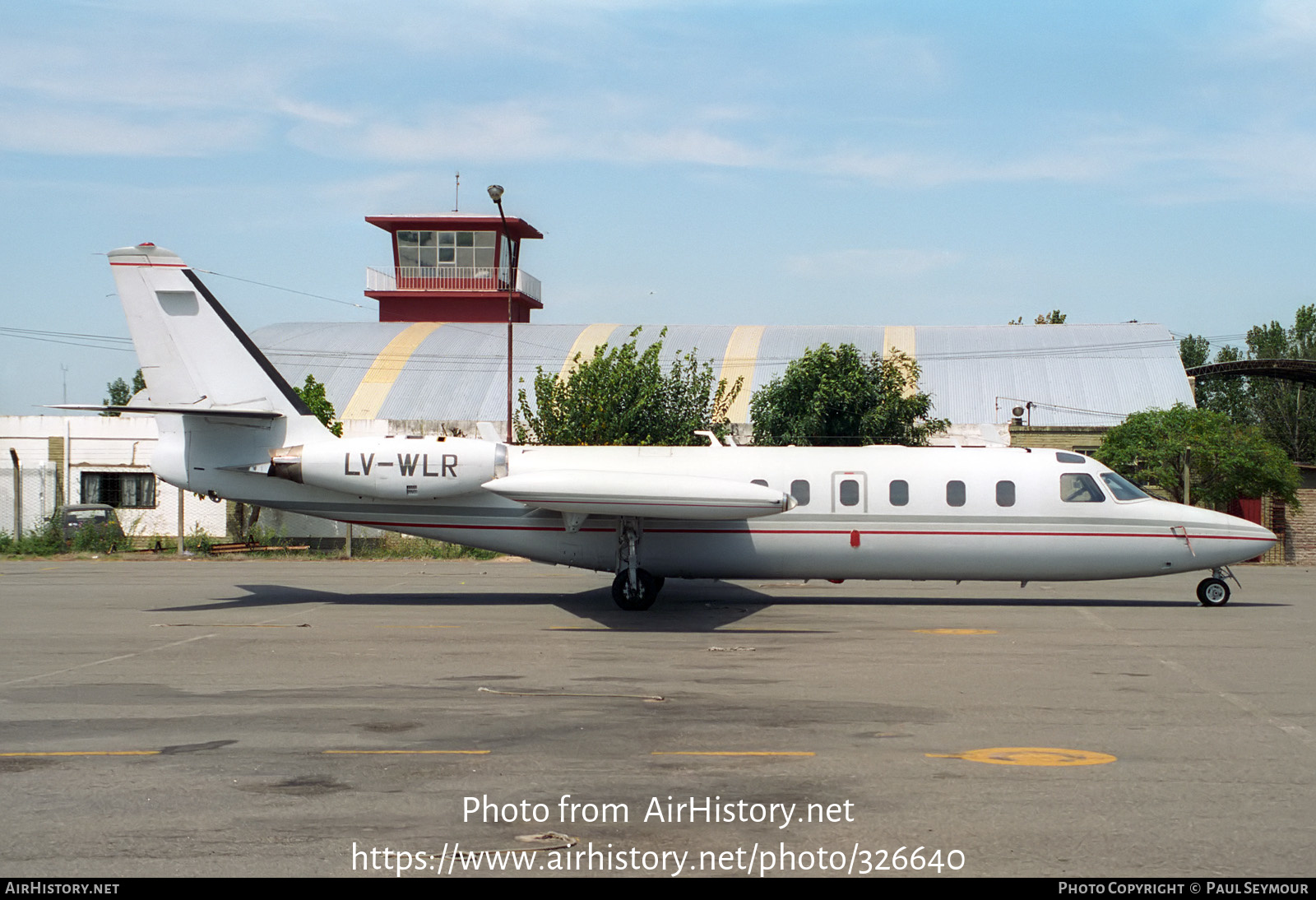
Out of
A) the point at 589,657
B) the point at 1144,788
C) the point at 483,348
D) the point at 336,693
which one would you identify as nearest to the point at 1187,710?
the point at 1144,788

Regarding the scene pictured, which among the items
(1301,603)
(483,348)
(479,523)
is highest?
(483,348)

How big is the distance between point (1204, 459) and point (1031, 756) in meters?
28.2

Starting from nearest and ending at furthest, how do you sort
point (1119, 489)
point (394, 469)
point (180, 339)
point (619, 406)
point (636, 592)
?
1. point (636, 592)
2. point (394, 469)
3. point (180, 339)
4. point (1119, 489)
5. point (619, 406)

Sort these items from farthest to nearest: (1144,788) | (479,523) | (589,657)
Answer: (479,523) → (589,657) → (1144,788)

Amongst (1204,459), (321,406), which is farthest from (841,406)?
(321,406)

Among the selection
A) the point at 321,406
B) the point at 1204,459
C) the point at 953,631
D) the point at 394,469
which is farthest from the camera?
the point at 321,406

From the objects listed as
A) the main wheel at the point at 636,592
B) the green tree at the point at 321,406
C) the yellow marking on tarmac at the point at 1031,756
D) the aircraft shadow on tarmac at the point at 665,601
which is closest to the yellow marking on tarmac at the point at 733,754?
the yellow marking on tarmac at the point at 1031,756

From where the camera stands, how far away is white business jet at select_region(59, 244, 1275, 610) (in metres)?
19.2

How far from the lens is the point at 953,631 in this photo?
1667 cm

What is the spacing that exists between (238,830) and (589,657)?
7438mm

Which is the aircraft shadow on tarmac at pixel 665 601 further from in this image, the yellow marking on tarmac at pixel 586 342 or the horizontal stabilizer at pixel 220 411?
the yellow marking on tarmac at pixel 586 342

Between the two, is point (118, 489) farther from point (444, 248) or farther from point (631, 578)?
point (631, 578)

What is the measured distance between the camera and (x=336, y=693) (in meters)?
11.6
